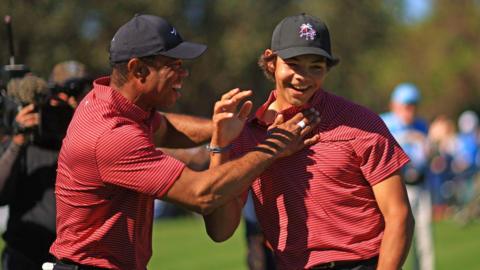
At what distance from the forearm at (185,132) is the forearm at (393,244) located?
1.69 metres

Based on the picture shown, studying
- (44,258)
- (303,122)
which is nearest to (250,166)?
(303,122)

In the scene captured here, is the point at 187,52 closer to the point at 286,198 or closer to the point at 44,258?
the point at 286,198

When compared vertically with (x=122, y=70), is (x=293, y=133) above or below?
below

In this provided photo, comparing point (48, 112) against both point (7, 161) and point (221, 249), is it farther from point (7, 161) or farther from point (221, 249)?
point (221, 249)

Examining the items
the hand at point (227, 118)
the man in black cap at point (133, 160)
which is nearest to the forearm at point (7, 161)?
the man in black cap at point (133, 160)

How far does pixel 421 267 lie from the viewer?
41.9ft

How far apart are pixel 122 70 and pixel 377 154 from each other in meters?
1.42

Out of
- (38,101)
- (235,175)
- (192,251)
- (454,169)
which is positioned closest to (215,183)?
(235,175)

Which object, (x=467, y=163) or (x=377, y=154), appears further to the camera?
(x=467, y=163)

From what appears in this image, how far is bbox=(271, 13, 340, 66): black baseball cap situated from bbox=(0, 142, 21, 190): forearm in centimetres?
235

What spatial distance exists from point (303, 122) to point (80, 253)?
1372mm

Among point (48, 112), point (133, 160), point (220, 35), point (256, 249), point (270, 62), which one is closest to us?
point (133, 160)

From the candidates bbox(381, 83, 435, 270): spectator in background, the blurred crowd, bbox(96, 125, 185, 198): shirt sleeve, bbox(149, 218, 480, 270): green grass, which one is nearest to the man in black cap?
bbox(96, 125, 185, 198): shirt sleeve

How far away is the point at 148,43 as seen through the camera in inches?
219
